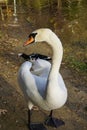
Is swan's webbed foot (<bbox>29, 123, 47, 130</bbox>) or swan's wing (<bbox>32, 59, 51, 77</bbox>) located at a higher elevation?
swan's wing (<bbox>32, 59, 51, 77</bbox>)

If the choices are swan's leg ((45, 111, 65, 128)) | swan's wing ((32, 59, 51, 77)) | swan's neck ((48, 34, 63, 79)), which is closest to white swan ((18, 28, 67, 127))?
swan's neck ((48, 34, 63, 79))

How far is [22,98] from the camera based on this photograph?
6.12 m

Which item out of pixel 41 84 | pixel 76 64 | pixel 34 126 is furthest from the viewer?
pixel 76 64

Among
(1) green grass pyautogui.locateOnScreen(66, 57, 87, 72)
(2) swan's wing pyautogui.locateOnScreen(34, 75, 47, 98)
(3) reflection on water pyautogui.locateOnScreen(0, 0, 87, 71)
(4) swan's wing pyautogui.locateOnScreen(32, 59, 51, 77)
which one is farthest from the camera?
(3) reflection on water pyautogui.locateOnScreen(0, 0, 87, 71)

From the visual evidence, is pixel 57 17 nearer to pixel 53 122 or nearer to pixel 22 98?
pixel 22 98

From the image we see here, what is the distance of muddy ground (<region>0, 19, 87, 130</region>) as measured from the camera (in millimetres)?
5492

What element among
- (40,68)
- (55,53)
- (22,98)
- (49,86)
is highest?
(55,53)

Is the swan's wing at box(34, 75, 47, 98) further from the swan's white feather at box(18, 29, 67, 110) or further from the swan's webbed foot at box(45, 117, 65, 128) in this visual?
the swan's webbed foot at box(45, 117, 65, 128)

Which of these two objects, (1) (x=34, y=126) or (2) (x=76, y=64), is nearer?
(1) (x=34, y=126)

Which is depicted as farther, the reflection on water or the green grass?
the reflection on water

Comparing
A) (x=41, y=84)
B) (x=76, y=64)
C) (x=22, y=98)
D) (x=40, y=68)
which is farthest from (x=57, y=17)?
(x=41, y=84)

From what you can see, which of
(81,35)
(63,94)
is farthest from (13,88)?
(81,35)

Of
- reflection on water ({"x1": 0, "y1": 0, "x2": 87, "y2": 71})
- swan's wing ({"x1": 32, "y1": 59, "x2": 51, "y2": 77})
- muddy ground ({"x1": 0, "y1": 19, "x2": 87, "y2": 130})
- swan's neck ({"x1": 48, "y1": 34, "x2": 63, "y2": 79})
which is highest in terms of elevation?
swan's neck ({"x1": 48, "y1": 34, "x2": 63, "y2": 79})

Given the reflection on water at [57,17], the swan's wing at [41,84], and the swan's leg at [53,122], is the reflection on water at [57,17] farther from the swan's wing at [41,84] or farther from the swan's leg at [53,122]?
the swan's wing at [41,84]
